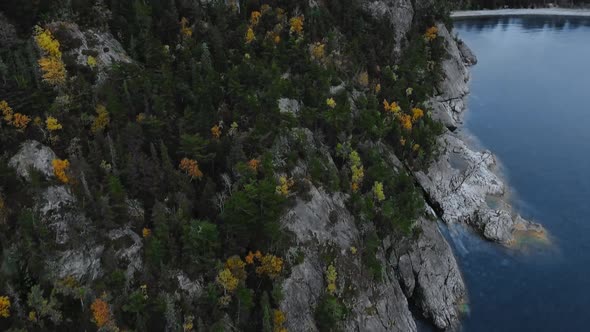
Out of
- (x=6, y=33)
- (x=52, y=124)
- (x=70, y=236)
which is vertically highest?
(x=6, y=33)

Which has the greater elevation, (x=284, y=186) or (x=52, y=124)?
(x=52, y=124)

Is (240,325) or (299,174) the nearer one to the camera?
(240,325)

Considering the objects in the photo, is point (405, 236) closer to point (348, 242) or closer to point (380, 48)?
point (348, 242)

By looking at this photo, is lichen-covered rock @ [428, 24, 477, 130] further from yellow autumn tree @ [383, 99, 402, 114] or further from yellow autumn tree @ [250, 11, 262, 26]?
yellow autumn tree @ [250, 11, 262, 26]

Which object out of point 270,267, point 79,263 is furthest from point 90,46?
point 270,267

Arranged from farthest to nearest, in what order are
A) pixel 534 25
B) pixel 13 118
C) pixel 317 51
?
pixel 534 25 < pixel 317 51 < pixel 13 118

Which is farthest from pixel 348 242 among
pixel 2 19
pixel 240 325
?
pixel 2 19

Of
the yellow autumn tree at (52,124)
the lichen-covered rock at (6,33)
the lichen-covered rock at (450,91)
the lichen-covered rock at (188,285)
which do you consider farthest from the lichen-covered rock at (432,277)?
the lichen-covered rock at (6,33)

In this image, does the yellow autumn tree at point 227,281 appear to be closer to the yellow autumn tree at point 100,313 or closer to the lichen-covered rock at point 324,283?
the lichen-covered rock at point 324,283

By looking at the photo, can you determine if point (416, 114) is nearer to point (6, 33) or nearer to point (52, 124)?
point (52, 124)
